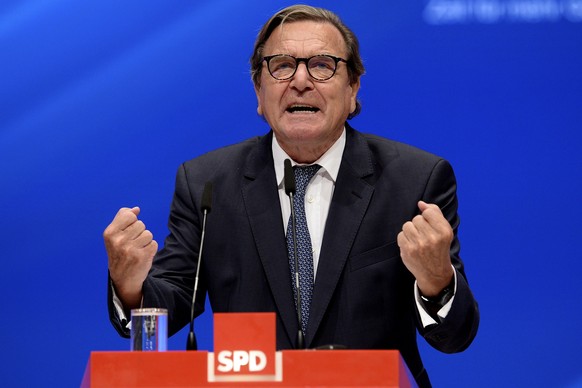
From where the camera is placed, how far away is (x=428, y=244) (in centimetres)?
236

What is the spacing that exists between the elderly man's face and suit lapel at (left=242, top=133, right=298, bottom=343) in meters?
0.11

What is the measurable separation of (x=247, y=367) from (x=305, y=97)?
4.56 ft

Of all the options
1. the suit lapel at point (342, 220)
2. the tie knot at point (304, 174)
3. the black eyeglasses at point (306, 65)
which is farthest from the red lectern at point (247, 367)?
the black eyeglasses at point (306, 65)

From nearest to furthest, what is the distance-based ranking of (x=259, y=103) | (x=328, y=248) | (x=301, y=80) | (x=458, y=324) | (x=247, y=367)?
(x=247, y=367) < (x=458, y=324) < (x=328, y=248) < (x=301, y=80) < (x=259, y=103)

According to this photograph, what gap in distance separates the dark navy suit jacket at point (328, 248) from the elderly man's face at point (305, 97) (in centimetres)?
11

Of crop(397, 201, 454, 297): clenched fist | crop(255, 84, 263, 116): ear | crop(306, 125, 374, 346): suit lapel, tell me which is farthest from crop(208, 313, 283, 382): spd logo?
crop(255, 84, 263, 116): ear

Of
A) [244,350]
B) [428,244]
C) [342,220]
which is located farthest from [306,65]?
[244,350]

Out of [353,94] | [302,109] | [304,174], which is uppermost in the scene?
[353,94]

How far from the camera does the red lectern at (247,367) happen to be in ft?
5.82

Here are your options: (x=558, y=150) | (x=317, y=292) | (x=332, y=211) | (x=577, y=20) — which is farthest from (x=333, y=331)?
(x=577, y=20)

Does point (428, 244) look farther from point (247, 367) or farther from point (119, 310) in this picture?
point (119, 310)

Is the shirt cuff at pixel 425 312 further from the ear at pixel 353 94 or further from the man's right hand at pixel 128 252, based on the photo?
the ear at pixel 353 94

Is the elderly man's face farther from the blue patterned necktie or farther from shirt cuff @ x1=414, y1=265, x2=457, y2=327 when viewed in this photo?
shirt cuff @ x1=414, y1=265, x2=457, y2=327

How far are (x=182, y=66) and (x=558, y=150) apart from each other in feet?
5.06
